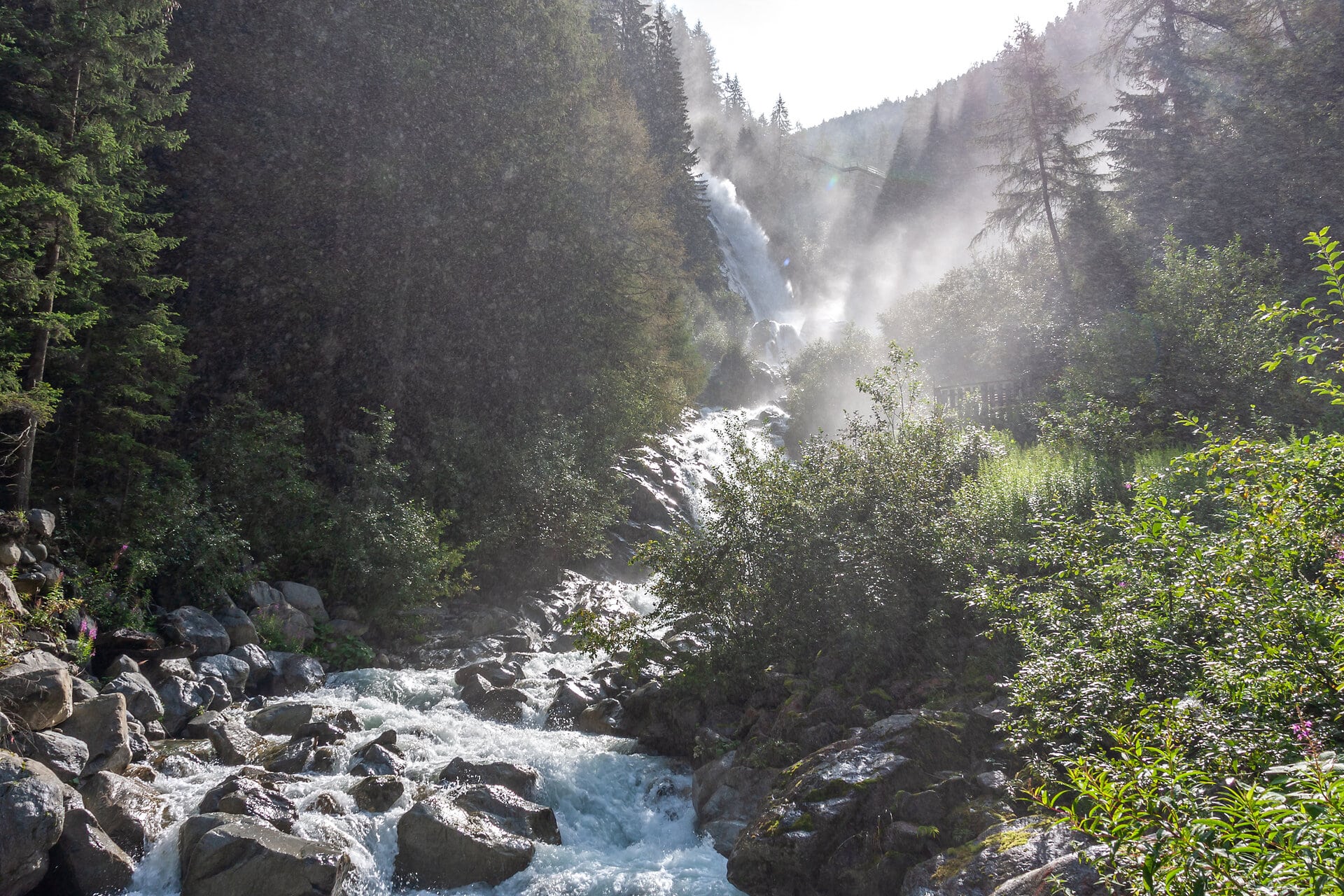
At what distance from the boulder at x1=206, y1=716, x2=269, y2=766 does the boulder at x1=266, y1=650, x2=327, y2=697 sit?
1.87m

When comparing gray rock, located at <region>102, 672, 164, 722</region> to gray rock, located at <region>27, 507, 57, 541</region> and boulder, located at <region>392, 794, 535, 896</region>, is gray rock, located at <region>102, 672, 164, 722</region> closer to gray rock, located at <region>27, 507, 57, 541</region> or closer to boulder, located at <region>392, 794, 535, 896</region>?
gray rock, located at <region>27, 507, 57, 541</region>

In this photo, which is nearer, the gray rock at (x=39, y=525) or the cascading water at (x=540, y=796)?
the cascading water at (x=540, y=796)

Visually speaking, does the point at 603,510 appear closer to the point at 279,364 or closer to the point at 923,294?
the point at 279,364

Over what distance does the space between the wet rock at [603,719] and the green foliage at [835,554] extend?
1358mm

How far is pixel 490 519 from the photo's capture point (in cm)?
1684

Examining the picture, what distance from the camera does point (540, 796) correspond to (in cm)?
778

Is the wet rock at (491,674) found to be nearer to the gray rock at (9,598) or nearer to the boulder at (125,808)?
the boulder at (125,808)

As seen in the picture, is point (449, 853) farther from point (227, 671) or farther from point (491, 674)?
point (491, 674)

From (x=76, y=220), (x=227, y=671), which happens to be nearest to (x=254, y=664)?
(x=227, y=671)

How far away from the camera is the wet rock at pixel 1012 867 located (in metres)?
4.22

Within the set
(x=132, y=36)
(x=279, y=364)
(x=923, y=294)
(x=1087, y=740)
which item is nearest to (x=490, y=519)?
(x=279, y=364)

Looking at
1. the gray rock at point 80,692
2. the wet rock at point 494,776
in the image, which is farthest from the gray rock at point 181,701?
the wet rock at point 494,776

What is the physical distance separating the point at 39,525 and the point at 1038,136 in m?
28.4

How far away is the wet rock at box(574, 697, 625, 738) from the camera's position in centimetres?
981
